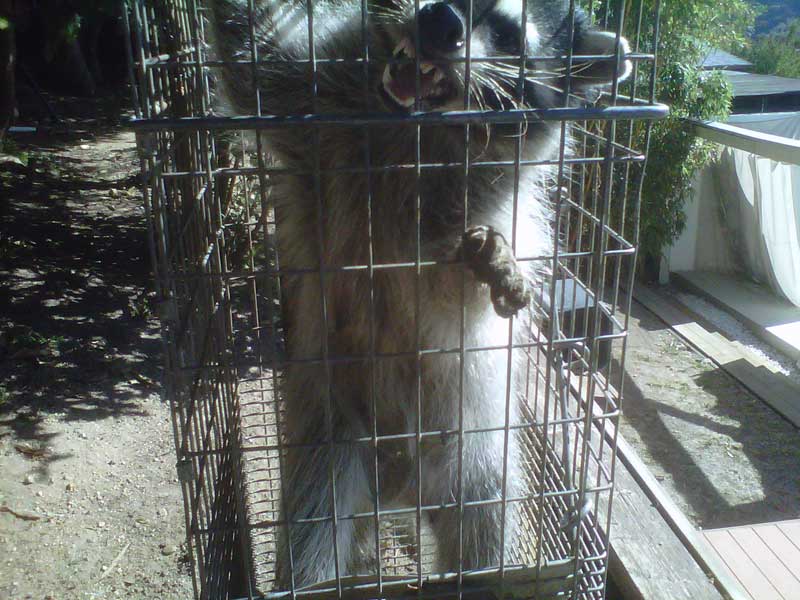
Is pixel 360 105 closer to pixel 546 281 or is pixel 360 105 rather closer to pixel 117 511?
pixel 546 281

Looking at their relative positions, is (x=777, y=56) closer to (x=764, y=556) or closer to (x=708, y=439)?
(x=708, y=439)

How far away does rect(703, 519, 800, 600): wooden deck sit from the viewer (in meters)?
2.71

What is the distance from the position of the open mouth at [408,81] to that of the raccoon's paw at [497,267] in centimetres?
34

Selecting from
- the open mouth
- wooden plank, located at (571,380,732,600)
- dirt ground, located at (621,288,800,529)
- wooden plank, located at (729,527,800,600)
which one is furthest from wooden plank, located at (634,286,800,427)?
the open mouth

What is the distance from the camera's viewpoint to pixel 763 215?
→ 294 inches

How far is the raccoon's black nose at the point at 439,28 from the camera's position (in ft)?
5.01

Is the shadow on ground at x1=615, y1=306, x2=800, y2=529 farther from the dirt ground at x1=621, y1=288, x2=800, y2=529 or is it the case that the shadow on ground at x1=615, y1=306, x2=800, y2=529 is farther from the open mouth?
the open mouth

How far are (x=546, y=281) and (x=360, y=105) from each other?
0.85 metres

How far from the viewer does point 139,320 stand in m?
5.01

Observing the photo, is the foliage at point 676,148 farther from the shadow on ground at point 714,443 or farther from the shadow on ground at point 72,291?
the shadow on ground at point 72,291

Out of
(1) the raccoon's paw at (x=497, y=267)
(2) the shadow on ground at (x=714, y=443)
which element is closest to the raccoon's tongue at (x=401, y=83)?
(1) the raccoon's paw at (x=497, y=267)

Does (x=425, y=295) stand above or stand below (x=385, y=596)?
above

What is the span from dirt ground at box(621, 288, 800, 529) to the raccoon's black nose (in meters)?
3.53

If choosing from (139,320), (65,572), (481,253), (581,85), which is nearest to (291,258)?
(481,253)
